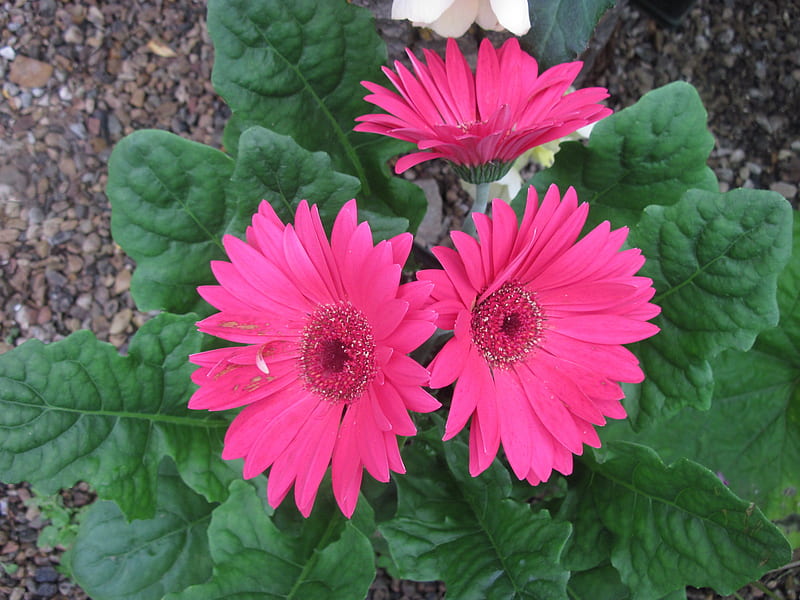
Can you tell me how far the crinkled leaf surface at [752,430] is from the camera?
1742 millimetres

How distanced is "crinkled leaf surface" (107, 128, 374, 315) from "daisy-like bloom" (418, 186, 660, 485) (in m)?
0.35

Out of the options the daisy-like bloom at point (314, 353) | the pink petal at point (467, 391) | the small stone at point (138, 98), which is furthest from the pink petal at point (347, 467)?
the small stone at point (138, 98)

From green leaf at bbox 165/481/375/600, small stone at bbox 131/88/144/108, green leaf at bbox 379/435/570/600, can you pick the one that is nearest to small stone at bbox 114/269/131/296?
small stone at bbox 131/88/144/108

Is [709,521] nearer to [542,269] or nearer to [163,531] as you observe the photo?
[542,269]

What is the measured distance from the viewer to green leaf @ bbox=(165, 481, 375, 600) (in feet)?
4.53

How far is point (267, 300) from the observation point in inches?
46.7

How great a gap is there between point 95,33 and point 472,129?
170cm

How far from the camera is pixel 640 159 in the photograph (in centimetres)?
154

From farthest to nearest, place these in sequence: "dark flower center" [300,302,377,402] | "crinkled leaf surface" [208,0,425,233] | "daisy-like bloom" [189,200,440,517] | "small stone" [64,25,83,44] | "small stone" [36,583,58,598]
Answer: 1. "small stone" [64,25,83,44]
2. "small stone" [36,583,58,598]
3. "crinkled leaf surface" [208,0,425,233]
4. "dark flower center" [300,302,377,402]
5. "daisy-like bloom" [189,200,440,517]

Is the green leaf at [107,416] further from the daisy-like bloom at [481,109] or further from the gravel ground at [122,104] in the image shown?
the gravel ground at [122,104]

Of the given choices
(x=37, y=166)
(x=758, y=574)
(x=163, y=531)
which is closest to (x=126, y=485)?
(x=163, y=531)

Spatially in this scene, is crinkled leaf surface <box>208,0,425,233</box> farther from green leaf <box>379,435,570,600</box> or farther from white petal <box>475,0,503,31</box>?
green leaf <box>379,435,570,600</box>

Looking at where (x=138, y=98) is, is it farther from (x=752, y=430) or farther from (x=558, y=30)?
(x=752, y=430)

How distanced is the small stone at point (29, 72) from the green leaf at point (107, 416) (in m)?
1.30
